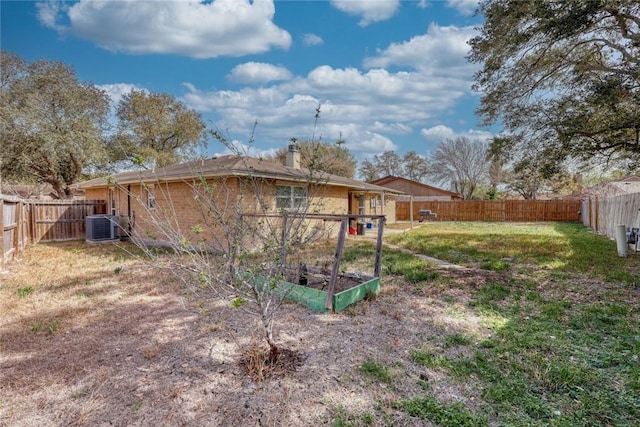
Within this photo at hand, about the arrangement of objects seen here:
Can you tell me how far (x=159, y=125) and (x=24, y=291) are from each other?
22.5 m

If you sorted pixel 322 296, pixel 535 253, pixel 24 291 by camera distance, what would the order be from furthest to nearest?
pixel 535 253 → pixel 24 291 → pixel 322 296

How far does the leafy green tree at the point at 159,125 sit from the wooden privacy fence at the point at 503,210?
1910 cm

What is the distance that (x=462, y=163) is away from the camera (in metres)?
37.2

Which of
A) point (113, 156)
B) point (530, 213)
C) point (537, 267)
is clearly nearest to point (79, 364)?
point (537, 267)

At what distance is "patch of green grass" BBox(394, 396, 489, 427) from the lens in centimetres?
256

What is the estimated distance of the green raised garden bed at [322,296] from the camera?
5047mm

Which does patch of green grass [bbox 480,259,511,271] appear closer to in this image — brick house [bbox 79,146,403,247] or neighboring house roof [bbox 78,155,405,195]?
brick house [bbox 79,146,403,247]

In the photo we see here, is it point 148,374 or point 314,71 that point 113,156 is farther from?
point 148,374

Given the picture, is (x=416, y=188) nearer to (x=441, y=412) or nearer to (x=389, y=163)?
→ (x=389, y=163)

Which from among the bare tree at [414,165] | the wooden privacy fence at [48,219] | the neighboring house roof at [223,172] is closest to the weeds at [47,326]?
the neighboring house roof at [223,172]

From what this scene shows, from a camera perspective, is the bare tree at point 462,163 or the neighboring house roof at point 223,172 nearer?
the neighboring house roof at point 223,172

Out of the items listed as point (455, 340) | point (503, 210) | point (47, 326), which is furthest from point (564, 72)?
point (503, 210)

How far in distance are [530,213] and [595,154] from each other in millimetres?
19327

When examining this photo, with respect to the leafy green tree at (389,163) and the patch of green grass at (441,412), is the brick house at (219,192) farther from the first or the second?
the leafy green tree at (389,163)
